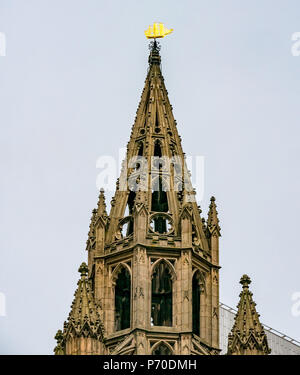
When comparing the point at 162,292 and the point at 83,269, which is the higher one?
the point at 162,292

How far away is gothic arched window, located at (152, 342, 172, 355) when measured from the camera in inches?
4016

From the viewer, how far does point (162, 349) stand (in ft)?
336

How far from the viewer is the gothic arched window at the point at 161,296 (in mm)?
105062

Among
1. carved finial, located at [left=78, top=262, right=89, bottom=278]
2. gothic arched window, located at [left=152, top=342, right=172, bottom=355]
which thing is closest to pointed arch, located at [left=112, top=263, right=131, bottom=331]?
gothic arched window, located at [left=152, top=342, right=172, bottom=355]

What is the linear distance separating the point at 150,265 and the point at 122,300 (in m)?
2.47

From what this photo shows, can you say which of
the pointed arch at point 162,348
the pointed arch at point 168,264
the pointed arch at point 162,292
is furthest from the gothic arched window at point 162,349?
the pointed arch at point 168,264

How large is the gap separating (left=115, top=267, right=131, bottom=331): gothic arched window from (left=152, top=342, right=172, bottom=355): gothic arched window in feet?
7.29

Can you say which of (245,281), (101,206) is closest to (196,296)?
(245,281)

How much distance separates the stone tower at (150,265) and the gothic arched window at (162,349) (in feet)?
0.14

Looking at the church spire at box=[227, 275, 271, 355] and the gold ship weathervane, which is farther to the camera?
the gold ship weathervane

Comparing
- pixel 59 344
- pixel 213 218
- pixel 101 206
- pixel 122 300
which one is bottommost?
pixel 59 344

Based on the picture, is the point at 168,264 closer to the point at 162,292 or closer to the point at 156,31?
the point at 162,292

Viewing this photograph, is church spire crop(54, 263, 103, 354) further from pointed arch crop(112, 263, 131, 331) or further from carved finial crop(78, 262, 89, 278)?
pointed arch crop(112, 263, 131, 331)
